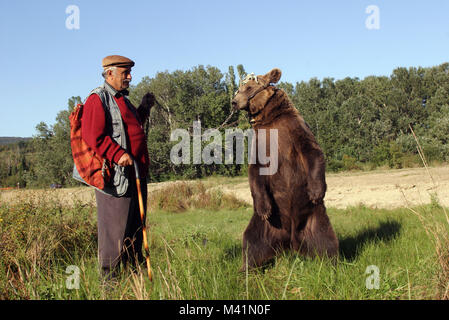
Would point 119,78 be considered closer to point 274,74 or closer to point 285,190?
point 274,74

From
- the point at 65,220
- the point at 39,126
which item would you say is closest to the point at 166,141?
the point at 39,126

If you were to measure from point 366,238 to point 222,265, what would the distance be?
7.54ft

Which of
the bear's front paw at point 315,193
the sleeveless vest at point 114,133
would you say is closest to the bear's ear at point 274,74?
the bear's front paw at point 315,193

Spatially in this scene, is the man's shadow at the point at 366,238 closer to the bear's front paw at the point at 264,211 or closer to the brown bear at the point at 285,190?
the brown bear at the point at 285,190

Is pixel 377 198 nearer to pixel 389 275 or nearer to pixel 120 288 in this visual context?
pixel 389 275

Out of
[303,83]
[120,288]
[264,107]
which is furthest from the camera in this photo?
[303,83]

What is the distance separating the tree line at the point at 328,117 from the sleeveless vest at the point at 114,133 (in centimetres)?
1700

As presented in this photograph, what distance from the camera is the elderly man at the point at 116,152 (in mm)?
3266

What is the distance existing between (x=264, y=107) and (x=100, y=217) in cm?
187

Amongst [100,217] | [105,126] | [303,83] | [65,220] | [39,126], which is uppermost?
[303,83]

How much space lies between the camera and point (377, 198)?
401 inches

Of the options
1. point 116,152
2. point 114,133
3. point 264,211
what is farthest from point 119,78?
point 264,211

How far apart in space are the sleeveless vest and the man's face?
4.7 inches
